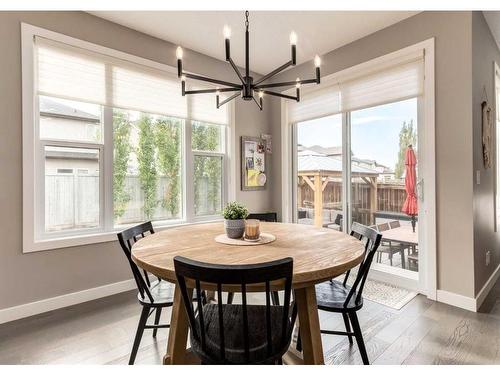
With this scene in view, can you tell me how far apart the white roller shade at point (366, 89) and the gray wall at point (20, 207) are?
2.02 meters

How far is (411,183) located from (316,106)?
1499mm

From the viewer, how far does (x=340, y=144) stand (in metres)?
3.52

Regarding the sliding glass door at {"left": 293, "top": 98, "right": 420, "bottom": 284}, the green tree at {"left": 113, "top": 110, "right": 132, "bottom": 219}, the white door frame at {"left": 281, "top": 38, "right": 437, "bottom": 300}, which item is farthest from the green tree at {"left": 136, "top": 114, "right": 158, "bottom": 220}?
the white door frame at {"left": 281, "top": 38, "right": 437, "bottom": 300}

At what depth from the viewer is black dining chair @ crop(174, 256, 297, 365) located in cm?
103

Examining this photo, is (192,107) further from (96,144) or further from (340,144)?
(340,144)

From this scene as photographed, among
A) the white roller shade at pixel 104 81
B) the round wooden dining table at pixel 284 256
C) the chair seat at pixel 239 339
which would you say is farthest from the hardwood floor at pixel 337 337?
the white roller shade at pixel 104 81

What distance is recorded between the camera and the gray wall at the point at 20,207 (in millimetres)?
2260

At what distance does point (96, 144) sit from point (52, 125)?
1.24 ft

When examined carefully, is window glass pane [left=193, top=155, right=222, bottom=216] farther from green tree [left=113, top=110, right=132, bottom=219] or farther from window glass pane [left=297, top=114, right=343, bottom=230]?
window glass pane [left=297, top=114, right=343, bottom=230]

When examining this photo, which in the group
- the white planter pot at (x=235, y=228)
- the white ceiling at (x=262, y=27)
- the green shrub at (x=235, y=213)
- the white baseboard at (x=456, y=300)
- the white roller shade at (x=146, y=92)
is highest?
A: the white ceiling at (x=262, y=27)

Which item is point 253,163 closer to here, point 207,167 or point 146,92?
point 207,167

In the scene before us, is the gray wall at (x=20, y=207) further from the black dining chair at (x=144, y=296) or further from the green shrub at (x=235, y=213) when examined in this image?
the green shrub at (x=235, y=213)

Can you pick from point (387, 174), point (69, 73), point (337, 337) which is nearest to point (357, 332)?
point (337, 337)
